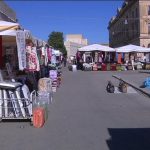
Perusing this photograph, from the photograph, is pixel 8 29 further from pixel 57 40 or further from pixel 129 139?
pixel 57 40

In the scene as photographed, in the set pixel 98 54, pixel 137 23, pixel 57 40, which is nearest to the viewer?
pixel 98 54

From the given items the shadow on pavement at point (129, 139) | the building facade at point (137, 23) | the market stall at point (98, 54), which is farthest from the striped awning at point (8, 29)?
the building facade at point (137, 23)

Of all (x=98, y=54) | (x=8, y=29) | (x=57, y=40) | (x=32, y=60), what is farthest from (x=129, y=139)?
(x=57, y=40)

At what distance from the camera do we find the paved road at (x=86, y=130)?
798cm

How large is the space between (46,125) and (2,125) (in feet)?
3.32

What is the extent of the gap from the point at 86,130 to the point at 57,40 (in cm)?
9650

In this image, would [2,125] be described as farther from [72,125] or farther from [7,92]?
[72,125]

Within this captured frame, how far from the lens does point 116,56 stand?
5153 cm

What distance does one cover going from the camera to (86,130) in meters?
9.44

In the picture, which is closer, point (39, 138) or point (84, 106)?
point (39, 138)

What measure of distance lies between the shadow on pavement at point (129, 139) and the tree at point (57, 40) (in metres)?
93.9

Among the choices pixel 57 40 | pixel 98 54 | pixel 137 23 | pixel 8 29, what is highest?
pixel 137 23

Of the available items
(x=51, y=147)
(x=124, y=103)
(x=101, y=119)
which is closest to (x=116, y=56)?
(x=124, y=103)

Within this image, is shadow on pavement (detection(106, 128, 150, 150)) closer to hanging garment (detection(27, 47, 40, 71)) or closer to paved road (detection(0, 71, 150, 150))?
paved road (detection(0, 71, 150, 150))
